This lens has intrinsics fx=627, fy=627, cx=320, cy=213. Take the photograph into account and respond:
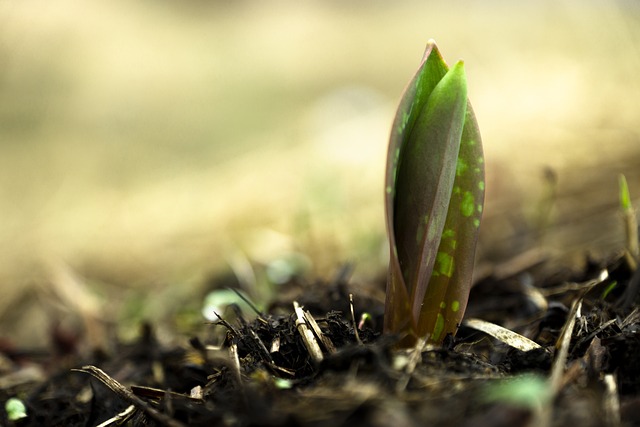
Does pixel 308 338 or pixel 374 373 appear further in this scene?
pixel 308 338

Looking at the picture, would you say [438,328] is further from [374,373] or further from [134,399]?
[134,399]

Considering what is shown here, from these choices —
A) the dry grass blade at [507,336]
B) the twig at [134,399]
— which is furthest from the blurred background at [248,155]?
the twig at [134,399]

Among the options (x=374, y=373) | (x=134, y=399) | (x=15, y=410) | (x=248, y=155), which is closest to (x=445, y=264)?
(x=374, y=373)

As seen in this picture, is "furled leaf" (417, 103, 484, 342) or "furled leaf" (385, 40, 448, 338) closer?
"furled leaf" (385, 40, 448, 338)

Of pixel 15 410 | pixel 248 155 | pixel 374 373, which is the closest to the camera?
pixel 374 373

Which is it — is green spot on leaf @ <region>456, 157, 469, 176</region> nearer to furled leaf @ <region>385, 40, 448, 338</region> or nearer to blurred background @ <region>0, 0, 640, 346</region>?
furled leaf @ <region>385, 40, 448, 338</region>

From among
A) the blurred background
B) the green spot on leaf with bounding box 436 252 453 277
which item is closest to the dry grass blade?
the green spot on leaf with bounding box 436 252 453 277
